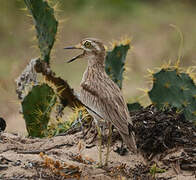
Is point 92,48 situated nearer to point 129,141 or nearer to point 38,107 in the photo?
point 129,141

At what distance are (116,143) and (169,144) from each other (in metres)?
0.46

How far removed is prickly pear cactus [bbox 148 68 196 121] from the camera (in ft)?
18.1

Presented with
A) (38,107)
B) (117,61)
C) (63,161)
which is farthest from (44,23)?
(63,161)

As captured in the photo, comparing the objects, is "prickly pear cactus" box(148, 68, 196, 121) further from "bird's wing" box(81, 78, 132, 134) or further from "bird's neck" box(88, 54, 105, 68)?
"bird's wing" box(81, 78, 132, 134)

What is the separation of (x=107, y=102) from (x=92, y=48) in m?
0.55

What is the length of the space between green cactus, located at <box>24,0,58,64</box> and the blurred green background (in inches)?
133

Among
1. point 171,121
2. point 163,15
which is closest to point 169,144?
point 171,121

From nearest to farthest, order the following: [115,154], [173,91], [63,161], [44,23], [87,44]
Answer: [63,161] → [87,44] → [115,154] → [173,91] → [44,23]

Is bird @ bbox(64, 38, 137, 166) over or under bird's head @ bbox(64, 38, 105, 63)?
under

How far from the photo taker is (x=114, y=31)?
13523 millimetres

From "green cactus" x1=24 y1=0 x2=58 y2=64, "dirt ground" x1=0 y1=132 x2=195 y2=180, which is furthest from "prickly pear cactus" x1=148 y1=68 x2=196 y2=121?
"green cactus" x1=24 y1=0 x2=58 y2=64

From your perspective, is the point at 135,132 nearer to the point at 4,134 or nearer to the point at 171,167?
the point at 171,167

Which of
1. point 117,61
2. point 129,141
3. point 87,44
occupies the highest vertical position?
point 117,61

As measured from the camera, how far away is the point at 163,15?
1436 centimetres
